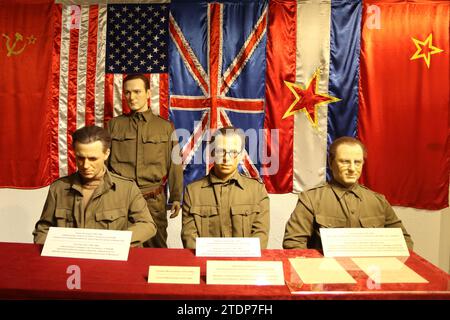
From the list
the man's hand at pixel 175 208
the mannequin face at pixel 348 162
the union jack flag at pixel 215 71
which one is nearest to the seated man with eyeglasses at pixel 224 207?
the mannequin face at pixel 348 162

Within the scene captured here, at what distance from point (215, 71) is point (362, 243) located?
2620 mm

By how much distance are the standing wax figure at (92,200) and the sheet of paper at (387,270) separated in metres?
1.15

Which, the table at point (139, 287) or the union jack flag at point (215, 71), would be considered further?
the union jack flag at point (215, 71)

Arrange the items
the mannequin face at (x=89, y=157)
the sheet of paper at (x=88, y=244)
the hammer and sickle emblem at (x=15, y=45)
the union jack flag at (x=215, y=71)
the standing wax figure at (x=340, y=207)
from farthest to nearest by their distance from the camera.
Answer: the hammer and sickle emblem at (x=15, y=45), the union jack flag at (x=215, y=71), the standing wax figure at (x=340, y=207), the mannequin face at (x=89, y=157), the sheet of paper at (x=88, y=244)

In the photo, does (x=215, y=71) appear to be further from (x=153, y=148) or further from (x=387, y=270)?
(x=387, y=270)

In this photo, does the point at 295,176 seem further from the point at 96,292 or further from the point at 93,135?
the point at 96,292

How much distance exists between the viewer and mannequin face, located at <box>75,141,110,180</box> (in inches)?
87.4

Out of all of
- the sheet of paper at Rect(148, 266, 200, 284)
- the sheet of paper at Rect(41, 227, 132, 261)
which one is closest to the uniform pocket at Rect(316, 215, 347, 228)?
the sheet of paper at Rect(148, 266, 200, 284)

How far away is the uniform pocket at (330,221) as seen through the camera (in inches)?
92.3

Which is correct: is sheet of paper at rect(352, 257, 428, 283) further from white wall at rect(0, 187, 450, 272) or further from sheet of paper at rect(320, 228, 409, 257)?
white wall at rect(0, 187, 450, 272)

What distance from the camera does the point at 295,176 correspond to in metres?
4.16

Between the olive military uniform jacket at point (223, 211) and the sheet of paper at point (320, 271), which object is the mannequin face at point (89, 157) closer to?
the olive military uniform jacket at point (223, 211)

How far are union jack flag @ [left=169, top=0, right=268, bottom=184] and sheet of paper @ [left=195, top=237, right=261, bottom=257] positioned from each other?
7.11 feet

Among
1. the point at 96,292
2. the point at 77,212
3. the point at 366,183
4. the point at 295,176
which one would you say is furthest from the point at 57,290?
the point at 366,183
